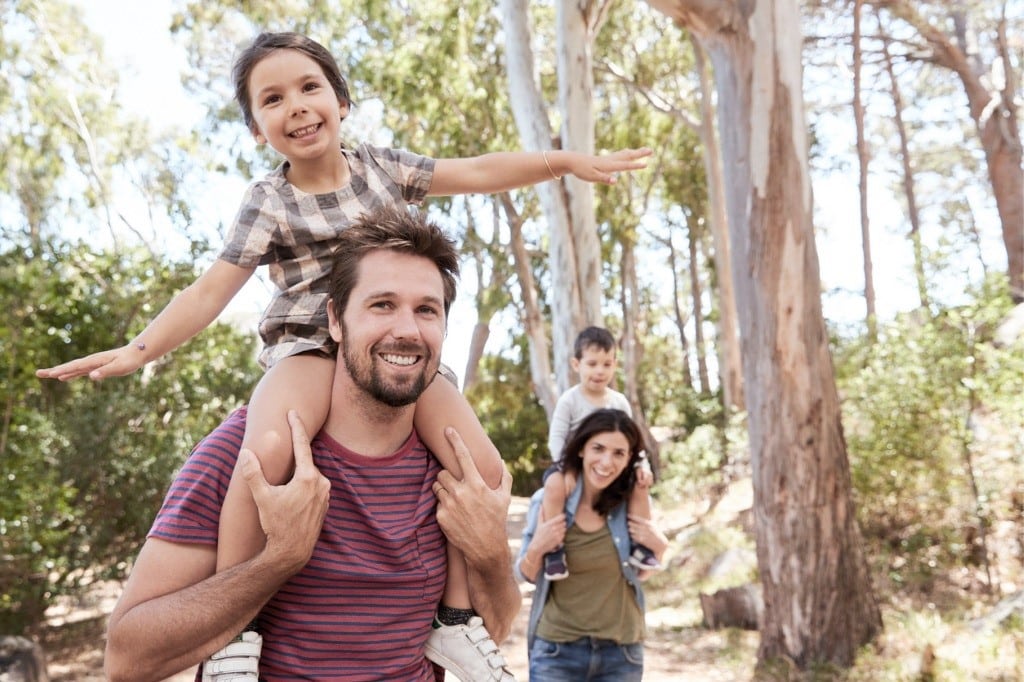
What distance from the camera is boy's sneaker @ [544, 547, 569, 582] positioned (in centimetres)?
388

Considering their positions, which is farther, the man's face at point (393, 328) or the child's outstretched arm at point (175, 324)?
the child's outstretched arm at point (175, 324)

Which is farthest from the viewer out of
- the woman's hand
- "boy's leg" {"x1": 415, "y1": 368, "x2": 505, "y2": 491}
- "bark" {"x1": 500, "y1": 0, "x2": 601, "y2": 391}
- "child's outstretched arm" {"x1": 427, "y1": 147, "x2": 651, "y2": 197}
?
"bark" {"x1": 500, "y1": 0, "x2": 601, "y2": 391}

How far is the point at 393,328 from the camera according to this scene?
1.79m

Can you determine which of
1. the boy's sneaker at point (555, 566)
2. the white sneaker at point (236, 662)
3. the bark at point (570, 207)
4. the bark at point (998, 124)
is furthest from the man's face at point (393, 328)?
the bark at point (998, 124)

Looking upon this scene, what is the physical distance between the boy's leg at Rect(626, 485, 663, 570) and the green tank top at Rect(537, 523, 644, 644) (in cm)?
→ 8

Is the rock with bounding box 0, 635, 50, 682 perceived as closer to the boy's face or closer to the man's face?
the boy's face

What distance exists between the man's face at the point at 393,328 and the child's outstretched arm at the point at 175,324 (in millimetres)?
393

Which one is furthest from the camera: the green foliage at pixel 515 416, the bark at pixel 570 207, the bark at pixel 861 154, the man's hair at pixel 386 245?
the green foliage at pixel 515 416

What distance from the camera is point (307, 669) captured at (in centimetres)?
176

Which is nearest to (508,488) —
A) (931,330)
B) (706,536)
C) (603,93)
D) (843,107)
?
(931,330)

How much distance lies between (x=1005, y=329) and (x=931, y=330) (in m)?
2.83

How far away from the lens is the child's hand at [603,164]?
88.6 inches

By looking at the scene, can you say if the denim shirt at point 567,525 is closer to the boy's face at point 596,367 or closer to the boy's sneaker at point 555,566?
the boy's sneaker at point 555,566

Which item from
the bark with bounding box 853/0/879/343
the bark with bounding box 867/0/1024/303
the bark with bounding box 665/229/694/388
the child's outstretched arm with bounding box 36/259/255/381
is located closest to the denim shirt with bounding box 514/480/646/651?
the child's outstretched arm with bounding box 36/259/255/381
